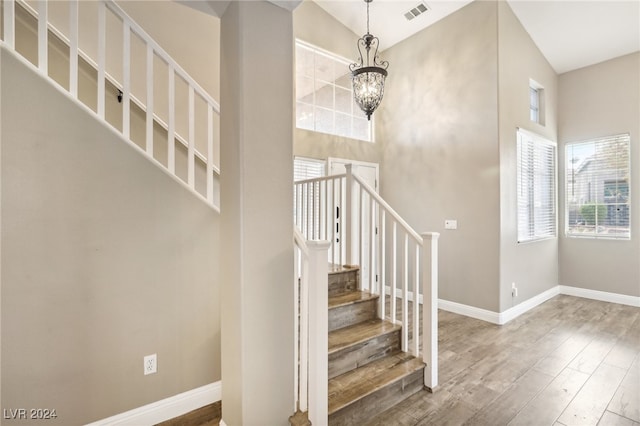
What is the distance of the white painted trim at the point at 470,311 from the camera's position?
365 cm

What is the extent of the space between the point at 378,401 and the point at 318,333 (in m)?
0.76

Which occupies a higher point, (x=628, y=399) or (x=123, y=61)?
(x=123, y=61)

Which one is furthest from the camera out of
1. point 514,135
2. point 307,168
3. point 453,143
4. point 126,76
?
point 307,168

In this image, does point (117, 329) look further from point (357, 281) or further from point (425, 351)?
point (425, 351)

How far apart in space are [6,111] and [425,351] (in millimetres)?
3030

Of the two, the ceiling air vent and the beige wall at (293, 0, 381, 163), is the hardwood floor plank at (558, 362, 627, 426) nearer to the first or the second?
the beige wall at (293, 0, 381, 163)

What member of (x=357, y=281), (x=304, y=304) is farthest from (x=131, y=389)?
(x=357, y=281)

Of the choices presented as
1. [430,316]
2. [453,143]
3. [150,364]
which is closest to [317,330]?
[430,316]

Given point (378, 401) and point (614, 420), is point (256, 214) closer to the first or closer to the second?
point (378, 401)

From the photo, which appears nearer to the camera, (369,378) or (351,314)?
(369,378)

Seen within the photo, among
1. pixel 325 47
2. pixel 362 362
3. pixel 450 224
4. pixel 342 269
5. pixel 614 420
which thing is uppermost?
pixel 325 47

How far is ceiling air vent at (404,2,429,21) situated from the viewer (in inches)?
159

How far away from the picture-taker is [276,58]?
1730 mm

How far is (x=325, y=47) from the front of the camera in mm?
4422
